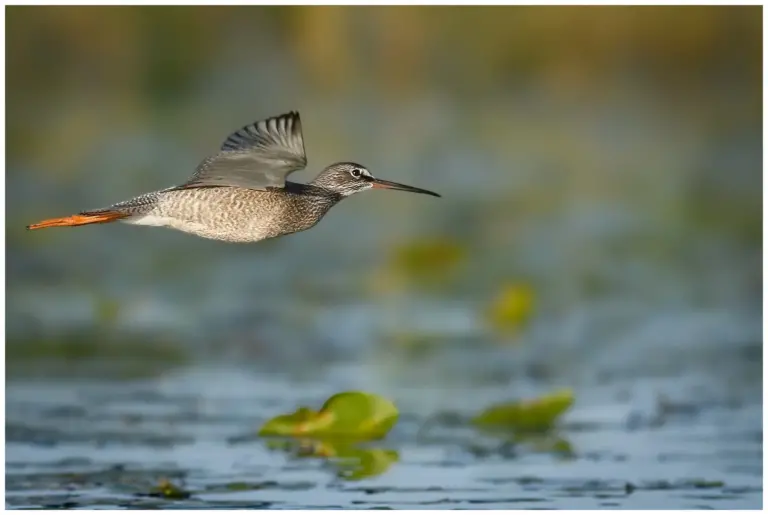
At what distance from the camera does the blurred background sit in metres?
9.26

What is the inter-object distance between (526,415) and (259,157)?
2615 mm

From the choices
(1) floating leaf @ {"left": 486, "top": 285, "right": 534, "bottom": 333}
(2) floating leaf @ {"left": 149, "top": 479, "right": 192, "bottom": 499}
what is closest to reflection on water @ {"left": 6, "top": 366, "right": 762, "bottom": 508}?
(2) floating leaf @ {"left": 149, "top": 479, "right": 192, "bottom": 499}

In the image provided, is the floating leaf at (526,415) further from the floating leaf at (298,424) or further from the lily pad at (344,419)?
the floating leaf at (298,424)

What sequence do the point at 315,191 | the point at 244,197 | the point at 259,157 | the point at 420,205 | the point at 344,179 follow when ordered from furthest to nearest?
the point at 420,205 < the point at 344,179 < the point at 315,191 < the point at 244,197 < the point at 259,157

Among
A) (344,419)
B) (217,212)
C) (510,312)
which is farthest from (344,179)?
(510,312)

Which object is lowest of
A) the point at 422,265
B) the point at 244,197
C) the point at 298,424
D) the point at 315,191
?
the point at 298,424

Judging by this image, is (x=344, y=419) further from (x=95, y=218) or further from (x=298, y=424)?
(x=95, y=218)

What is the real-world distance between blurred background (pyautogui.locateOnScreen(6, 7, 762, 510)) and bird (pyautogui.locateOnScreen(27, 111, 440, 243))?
2042 mm

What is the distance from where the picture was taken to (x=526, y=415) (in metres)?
8.07

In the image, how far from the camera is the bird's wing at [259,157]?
609cm

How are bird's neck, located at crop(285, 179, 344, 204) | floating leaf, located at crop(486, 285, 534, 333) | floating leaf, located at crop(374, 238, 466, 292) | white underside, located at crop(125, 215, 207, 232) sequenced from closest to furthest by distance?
white underside, located at crop(125, 215, 207, 232), bird's neck, located at crop(285, 179, 344, 204), floating leaf, located at crop(486, 285, 534, 333), floating leaf, located at crop(374, 238, 466, 292)

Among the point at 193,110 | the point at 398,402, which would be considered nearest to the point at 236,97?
the point at 193,110

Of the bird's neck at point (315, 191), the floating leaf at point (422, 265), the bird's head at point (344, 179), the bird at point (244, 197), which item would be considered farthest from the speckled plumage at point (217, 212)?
the floating leaf at point (422, 265)

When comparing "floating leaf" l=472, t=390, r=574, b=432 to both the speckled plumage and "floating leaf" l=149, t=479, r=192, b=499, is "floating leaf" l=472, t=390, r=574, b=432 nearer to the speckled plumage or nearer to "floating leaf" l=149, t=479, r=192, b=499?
"floating leaf" l=149, t=479, r=192, b=499
